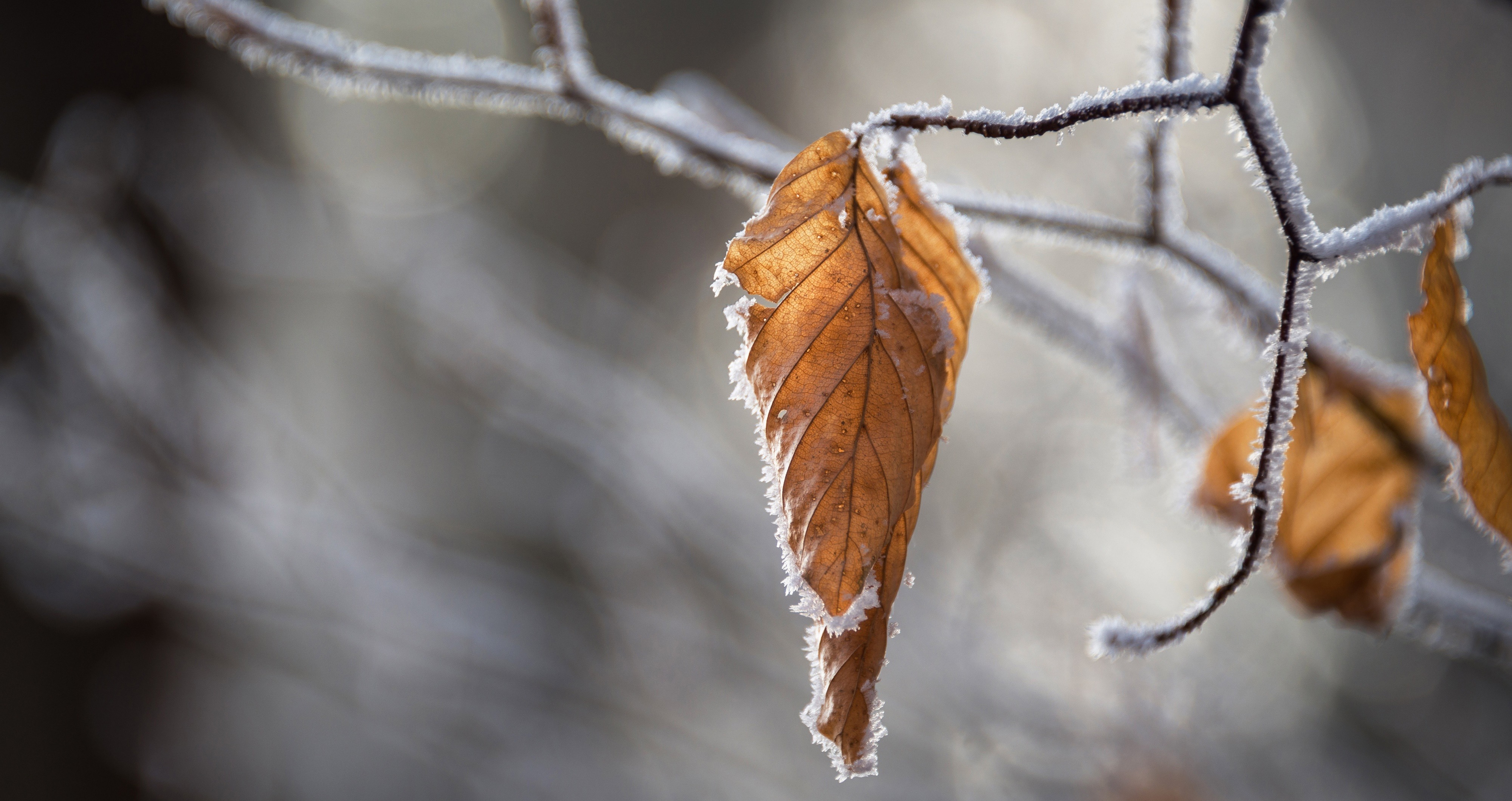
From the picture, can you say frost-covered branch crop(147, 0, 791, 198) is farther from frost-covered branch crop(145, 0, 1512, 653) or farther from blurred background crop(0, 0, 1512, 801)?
blurred background crop(0, 0, 1512, 801)

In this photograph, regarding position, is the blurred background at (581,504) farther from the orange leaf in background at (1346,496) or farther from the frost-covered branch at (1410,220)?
the frost-covered branch at (1410,220)

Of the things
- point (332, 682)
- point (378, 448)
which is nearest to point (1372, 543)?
point (332, 682)

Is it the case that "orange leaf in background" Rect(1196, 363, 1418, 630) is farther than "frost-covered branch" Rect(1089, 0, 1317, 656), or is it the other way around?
"orange leaf in background" Rect(1196, 363, 1418, 630)

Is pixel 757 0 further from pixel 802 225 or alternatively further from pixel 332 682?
pixel 802 225

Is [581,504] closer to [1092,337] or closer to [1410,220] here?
[1092,337]

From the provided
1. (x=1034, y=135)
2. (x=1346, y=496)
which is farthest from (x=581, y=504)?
(x=1034, y=135)

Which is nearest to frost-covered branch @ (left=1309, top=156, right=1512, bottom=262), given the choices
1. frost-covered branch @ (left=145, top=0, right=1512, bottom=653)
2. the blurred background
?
frost-covered branch @ (left=145, top=0, right=1512, bottom=653)
